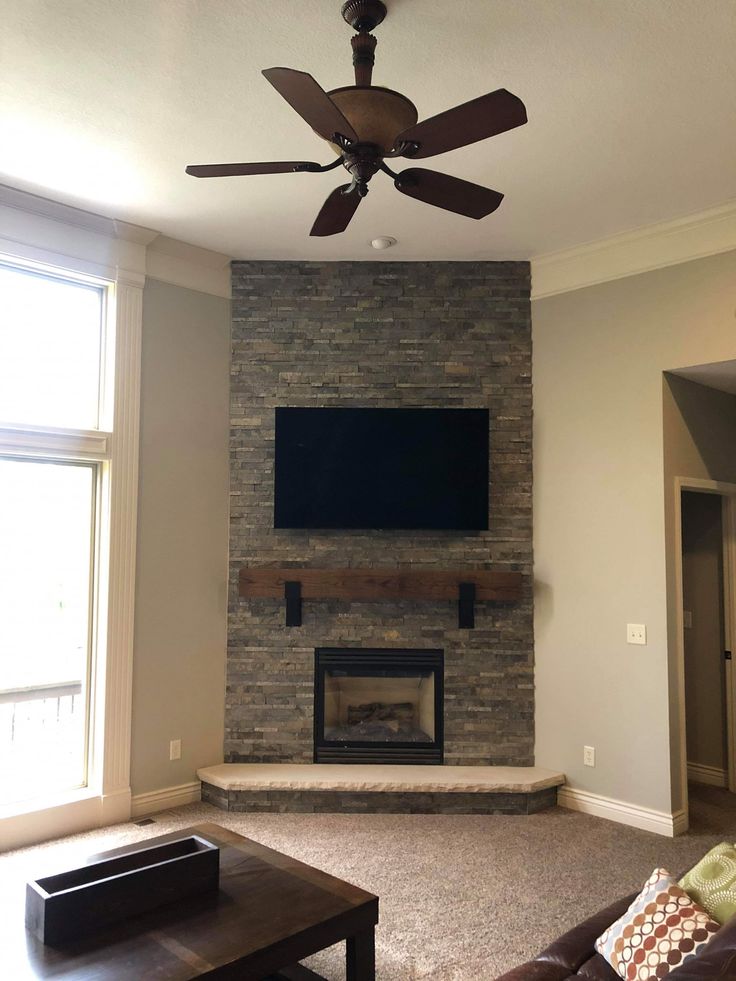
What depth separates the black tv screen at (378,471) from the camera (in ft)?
15.2

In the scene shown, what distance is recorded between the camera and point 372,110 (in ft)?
7.39

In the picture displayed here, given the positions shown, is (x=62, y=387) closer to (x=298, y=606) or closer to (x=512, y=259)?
(x=298, y=606)

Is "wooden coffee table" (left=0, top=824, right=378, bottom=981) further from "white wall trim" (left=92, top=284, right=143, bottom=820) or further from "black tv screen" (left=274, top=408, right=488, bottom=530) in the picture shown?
"black tv screen" (left=274, top=408, right=488, bottom=530)

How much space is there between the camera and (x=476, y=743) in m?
4.65

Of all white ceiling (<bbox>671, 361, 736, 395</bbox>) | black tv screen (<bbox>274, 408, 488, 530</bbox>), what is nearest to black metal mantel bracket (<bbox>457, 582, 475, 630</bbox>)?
black tv screen (<bbox>274, 408, 488, 530</bbox>)

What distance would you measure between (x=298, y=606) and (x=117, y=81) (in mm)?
2856

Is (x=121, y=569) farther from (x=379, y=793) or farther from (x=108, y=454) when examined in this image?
(x=379, y=793)

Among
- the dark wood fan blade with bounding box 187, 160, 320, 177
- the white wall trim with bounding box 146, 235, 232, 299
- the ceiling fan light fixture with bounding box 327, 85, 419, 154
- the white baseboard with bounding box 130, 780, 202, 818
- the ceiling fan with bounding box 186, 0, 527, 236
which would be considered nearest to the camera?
the ceiling fan with bounding box 186, 0, 527, 236

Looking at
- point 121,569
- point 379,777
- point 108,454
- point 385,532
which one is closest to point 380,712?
point 379,777

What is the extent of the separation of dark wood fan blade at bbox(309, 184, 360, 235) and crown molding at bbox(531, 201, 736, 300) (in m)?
2.18

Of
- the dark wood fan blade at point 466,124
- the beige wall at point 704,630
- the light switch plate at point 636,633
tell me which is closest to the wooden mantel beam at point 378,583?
the light switch plate at point 636,633

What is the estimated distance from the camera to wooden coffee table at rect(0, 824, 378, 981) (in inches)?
77.6

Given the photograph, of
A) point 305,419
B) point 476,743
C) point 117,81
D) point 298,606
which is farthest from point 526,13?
point 476,743

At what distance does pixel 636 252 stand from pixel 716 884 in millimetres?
3357
